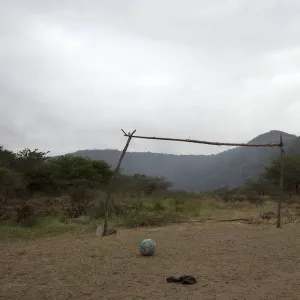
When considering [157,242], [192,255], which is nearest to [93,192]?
[157,242]

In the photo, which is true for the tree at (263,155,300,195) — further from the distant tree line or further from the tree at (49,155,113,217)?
the tree at (49,155,113,217)

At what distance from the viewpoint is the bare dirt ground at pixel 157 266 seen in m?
5.17

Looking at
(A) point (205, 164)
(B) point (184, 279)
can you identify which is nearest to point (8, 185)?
(B) point (184, 279)

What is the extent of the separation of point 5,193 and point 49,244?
12119mm

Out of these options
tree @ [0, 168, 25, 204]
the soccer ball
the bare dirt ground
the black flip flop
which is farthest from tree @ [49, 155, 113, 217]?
the black flip flop

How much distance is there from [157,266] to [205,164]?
266ft

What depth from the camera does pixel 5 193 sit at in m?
20.6

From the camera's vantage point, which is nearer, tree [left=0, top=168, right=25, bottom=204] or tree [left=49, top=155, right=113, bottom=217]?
tree [left=0, top=168, right=25, bottom=204]

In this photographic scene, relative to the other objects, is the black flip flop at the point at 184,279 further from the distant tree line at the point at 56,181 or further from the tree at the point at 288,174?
the tree at the point at 288,174

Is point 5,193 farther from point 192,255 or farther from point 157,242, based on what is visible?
point 192,255

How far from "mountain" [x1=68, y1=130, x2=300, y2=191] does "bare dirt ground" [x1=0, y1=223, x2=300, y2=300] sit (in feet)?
169

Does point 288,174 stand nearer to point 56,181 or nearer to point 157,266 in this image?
point 56,181

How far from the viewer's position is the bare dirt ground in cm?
517

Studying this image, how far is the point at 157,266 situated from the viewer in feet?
22.1
